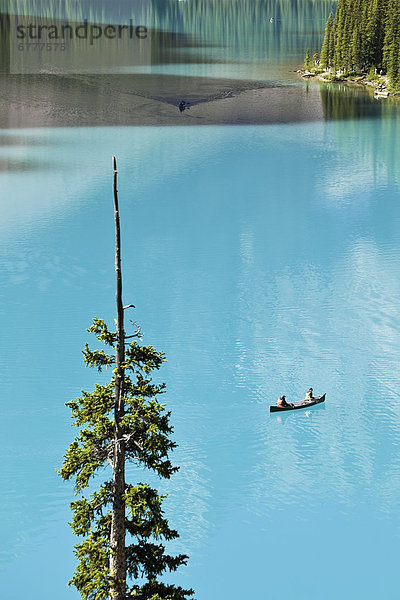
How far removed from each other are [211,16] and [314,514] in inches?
5667

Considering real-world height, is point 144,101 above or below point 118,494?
above

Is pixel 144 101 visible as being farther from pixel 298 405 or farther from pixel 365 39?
pixel 298 405

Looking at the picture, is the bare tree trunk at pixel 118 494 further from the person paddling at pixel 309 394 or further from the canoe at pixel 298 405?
the person paddling at pixel 309 394

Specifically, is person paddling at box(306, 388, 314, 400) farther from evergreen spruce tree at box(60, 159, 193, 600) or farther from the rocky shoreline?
the rocky shoreline

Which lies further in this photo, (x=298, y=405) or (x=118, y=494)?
(x=298, y=405)

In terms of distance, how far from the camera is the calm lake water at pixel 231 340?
775 inches

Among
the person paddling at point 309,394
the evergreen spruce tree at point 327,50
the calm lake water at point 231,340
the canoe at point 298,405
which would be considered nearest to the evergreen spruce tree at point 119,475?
the calm lake water at point 231,340

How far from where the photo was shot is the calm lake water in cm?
1968

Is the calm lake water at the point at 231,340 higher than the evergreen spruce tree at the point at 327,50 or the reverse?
the reverse

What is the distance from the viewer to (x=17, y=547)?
1964 cm

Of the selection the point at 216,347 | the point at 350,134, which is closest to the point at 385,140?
the point at 350,134

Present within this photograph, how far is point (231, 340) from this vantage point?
2953cm

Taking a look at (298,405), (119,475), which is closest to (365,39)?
(298,405)

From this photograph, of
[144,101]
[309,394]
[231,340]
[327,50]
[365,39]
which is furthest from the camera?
[327,50]
